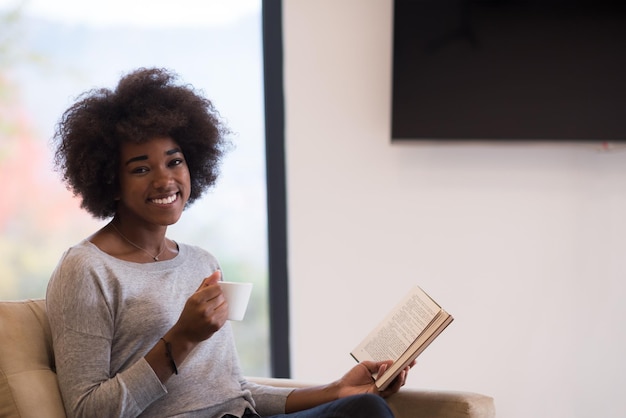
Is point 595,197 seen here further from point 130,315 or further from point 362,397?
point 130,315

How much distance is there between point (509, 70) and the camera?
2633mm

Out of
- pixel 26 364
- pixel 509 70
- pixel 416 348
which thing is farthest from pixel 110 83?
pixel 416 348

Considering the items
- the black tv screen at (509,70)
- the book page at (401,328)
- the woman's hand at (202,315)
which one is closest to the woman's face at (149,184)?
the woman's hand at (202,315)

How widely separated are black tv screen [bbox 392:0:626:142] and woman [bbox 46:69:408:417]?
0.95 meters

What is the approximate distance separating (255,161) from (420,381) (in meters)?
0.98

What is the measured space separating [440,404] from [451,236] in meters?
1.12

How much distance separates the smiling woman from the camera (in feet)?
9.64

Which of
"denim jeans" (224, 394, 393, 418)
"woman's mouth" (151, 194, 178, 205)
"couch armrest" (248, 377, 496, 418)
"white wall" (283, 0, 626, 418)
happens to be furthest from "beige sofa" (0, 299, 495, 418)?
"white wall" (283, 0, 626, 418)

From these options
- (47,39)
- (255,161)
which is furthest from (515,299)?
(47,39)

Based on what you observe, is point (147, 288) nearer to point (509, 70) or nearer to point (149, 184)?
point (149, 184)

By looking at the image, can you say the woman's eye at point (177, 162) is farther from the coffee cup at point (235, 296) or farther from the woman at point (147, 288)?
the coffee cup at point (235, 296)

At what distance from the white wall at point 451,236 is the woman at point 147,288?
3.11ft

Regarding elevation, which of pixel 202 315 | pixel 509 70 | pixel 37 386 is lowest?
pixel 37 386

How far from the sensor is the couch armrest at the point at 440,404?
5.62ft
